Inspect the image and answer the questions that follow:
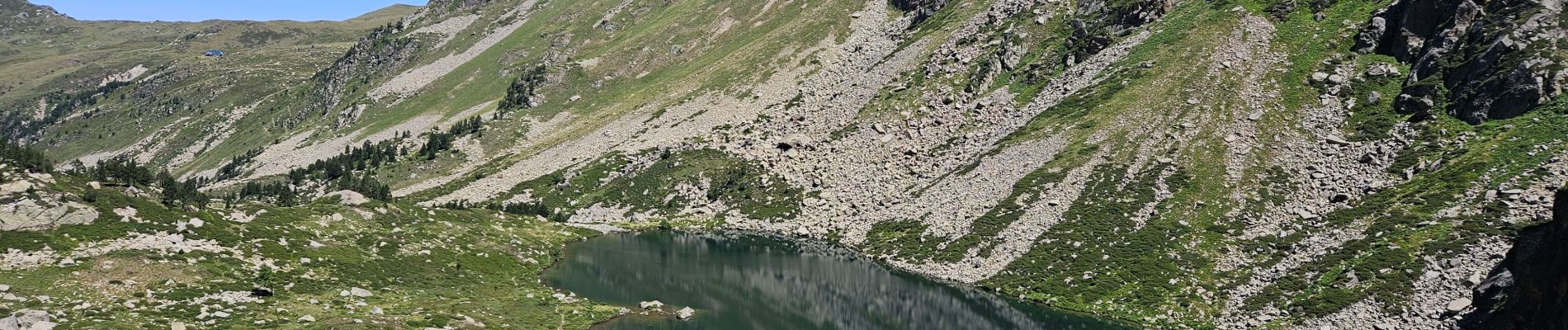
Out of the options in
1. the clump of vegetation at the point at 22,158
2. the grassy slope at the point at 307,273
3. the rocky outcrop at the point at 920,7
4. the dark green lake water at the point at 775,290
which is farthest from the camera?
the rocky outcrop at the point at 920,7

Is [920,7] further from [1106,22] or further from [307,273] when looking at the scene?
[307,273]

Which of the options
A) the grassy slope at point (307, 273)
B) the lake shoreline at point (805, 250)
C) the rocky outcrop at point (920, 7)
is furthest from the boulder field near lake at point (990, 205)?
the rocky outcrop at point (920, 7)

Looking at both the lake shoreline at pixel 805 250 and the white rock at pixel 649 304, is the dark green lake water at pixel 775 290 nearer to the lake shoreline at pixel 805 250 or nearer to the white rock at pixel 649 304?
the lake shoreline at pixel 805 250

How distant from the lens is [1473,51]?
9350cm

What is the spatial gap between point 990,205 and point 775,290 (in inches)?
1158

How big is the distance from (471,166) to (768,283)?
9790 centimetres

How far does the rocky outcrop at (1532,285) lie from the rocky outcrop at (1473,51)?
32.8m

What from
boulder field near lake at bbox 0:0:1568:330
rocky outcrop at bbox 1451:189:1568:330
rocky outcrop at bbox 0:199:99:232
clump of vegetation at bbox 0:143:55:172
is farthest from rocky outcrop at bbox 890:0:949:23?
rocky outcrop at bbox 0:199:99:232

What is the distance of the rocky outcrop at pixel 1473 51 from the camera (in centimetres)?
8331

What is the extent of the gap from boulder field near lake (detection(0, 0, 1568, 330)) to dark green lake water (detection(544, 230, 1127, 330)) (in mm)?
601

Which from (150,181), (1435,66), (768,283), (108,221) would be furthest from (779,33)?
(108,221)

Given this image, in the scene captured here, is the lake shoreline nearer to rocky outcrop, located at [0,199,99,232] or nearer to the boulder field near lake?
the boulder field near lake

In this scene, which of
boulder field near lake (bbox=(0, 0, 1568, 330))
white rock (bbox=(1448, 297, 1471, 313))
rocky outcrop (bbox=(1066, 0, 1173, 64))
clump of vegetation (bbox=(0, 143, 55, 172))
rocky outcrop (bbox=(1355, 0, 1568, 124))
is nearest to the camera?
boulder field near lake (bbox=(0, 0, 1568, 330))

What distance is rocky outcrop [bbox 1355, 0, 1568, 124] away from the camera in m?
83.3
